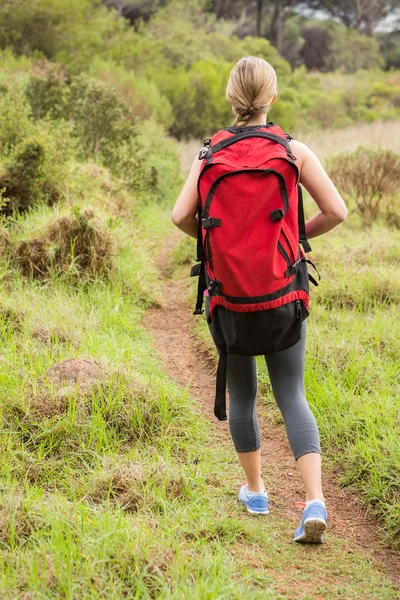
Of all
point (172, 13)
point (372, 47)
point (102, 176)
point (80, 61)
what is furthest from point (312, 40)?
point (102, 176)

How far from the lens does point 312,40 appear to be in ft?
141

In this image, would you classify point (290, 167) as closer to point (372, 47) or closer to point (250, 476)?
point (250, 476)

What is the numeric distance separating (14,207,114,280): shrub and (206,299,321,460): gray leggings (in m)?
3.31

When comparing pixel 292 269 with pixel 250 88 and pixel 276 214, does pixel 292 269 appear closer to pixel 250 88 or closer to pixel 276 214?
pixel 276 214

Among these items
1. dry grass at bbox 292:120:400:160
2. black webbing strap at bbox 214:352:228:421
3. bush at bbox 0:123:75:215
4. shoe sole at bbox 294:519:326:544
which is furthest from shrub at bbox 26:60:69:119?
shoe sole at bbox 294:519:326:544

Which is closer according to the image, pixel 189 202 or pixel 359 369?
pixel 189 202

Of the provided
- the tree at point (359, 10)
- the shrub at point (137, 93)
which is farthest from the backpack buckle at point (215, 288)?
the tree at point (359, 10)

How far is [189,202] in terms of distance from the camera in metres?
2.87

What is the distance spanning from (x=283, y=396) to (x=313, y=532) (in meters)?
0.60

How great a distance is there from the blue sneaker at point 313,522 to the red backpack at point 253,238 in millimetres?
717

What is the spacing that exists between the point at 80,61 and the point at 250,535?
17.3 meters

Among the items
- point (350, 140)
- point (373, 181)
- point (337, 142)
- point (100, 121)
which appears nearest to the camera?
point (373, 181)

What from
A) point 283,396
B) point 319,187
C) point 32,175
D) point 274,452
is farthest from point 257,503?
point 32,175

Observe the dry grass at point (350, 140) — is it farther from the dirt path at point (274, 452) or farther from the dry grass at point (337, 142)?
the dirt path at point (274, 452)
